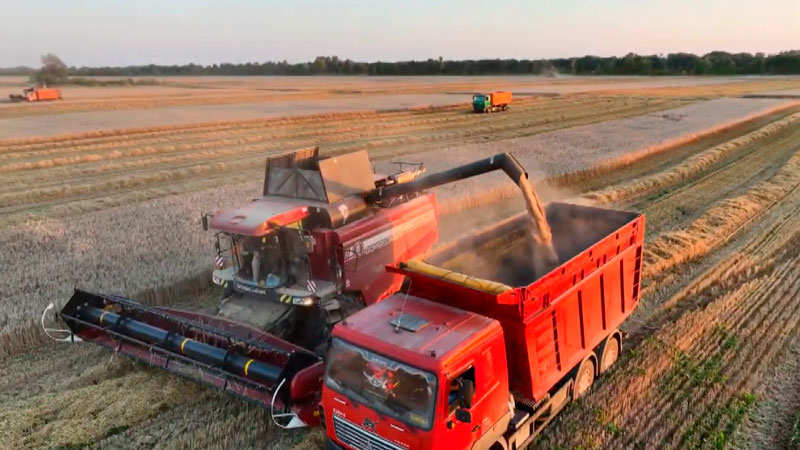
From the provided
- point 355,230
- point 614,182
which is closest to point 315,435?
point 355,230

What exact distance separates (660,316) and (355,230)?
16.4 ft

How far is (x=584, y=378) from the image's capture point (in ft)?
24.0

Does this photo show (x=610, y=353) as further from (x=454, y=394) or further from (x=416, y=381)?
(x=416, y=381)

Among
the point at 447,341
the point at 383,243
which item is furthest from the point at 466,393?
the point at 383,243

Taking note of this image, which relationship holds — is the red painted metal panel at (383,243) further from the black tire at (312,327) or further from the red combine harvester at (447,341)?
the black tire at (312,327)

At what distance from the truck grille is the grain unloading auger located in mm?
988

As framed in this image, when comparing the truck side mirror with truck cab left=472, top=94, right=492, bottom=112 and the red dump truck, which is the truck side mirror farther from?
truck cab left=472, top=94, right=492, bottom=112

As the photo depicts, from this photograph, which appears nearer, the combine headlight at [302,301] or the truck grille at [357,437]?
the truck grille at [357,437]

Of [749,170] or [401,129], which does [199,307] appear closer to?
[749,170]

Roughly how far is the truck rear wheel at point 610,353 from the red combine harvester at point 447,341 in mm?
35

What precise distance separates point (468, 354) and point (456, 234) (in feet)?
27.8

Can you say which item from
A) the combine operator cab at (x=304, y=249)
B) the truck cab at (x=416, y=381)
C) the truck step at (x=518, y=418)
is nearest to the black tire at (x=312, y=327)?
the combine operator cab at (x=304, y=249)

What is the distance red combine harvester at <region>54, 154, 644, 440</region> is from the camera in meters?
5.18

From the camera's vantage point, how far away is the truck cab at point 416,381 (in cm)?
502
